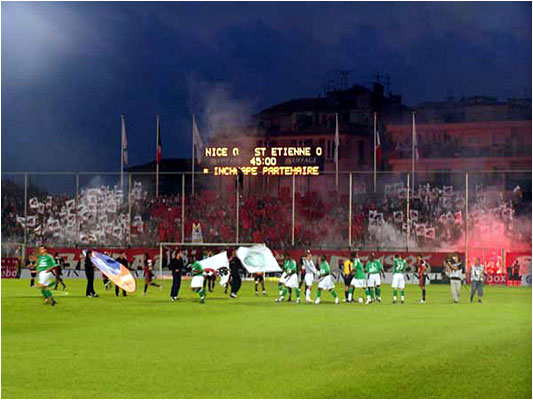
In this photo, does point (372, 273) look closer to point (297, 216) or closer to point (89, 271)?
point (89, 271)

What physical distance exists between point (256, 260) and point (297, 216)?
32.1 metres

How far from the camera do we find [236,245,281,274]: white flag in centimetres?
4831

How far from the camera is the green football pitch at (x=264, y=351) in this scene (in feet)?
58.9

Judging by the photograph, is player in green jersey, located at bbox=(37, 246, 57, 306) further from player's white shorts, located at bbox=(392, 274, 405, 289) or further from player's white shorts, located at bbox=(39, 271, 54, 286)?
player's white shorts, located at bbox=(392, 274, 405, 289)

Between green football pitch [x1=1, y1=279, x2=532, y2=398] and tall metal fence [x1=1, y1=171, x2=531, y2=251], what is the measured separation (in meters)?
37.5

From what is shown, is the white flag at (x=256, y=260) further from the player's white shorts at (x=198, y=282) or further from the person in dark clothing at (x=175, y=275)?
the player's white shorts at (x=198, y=282)

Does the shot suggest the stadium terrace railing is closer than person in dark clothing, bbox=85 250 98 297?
No

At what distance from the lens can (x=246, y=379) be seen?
746 inches

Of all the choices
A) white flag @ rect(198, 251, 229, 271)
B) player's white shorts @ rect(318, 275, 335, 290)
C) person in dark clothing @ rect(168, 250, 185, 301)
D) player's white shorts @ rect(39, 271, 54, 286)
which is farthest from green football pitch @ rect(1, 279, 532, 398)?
white flag @ rect(198, 251, 229, 271)

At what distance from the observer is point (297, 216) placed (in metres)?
80.9

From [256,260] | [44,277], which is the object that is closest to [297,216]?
[256,260]

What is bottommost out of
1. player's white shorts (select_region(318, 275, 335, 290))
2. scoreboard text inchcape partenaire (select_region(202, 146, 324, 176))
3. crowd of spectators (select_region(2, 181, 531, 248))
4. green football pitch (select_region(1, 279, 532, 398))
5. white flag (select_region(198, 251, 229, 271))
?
green football pitch (select_region(1, 279, 532, 398))

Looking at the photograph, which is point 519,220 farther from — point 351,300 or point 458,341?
point 458,341

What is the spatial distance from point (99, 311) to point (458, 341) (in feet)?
48.5
